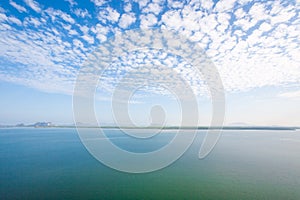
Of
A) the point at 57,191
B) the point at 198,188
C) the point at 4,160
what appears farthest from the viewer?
the point at 4,160

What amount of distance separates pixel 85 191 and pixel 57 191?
163 centimetres

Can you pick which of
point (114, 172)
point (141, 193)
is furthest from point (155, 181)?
point (114, 172)

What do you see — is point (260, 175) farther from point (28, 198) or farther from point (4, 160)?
point (4, 160)

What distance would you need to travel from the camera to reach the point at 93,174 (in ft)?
48.1

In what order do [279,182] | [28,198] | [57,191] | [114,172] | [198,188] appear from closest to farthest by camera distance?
[28,198] < [57,191] < [198,188] < [279,182] < [114,172]

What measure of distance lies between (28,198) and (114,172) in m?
6.69

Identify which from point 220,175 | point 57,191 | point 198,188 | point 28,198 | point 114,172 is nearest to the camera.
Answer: point 28,198

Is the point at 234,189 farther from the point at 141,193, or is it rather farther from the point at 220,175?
the point at 141,193

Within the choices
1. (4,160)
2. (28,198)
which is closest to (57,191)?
(28,198)

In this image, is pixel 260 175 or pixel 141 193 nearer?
pixel 141 193

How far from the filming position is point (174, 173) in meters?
15.2

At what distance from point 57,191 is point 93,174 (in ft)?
12.8

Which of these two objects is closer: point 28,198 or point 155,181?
point 28,198

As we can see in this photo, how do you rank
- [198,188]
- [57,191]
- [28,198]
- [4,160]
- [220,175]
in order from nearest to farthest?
1. [28,198]
2. [57,191]
3. [198,188]
4. [220,175]
5. [4,160]
